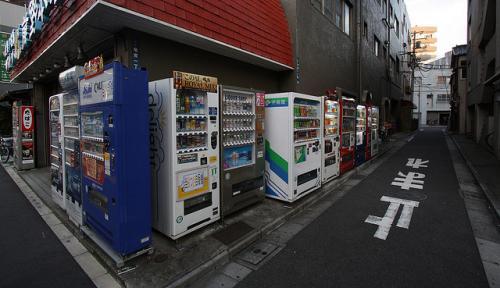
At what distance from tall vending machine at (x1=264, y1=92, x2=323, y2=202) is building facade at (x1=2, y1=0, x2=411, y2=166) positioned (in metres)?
2.08

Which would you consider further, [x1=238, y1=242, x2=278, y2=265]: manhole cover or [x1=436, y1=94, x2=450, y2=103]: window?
[x1=436, y1=94, x2=450, y2=103]: window

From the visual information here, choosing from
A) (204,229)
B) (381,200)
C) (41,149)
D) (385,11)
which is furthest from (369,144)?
(385,11)

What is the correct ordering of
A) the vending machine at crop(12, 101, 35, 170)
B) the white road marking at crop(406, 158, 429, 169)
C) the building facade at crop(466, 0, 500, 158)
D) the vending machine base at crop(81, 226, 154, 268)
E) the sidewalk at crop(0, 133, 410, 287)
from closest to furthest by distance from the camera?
the sidewalk at crop(0, 133, 410, 287)
the vending machine base at crop(81, 226, 154, 268)
the vending machine at crop(12, 101, 35, 170)
the white road marking at crop(406, 158, 429, 169)
the building facade at crop(466, 0, 500, 158)

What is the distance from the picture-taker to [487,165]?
33.6 feet

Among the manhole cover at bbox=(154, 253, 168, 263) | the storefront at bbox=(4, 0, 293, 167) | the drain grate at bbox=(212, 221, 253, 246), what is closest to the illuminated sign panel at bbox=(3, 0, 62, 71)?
the storefront at bbox=(4, 0, 293, 167)

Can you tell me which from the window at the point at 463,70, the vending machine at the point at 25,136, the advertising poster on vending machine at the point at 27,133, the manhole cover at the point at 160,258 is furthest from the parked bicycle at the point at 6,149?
the window at the point at 463,70

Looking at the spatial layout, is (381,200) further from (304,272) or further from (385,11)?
(385,11)

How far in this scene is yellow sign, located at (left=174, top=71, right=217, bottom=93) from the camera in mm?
3947

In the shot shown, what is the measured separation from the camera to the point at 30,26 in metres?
7.33

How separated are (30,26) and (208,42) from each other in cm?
551

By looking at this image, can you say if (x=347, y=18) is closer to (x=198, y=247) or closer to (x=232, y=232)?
(x=232, y=232)

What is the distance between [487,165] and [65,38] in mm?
14597

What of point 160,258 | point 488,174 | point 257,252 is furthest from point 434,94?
point 160,258

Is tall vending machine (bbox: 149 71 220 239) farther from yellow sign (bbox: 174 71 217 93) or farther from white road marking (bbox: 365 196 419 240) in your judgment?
white road marking (bbox: 365 196 419 240)
